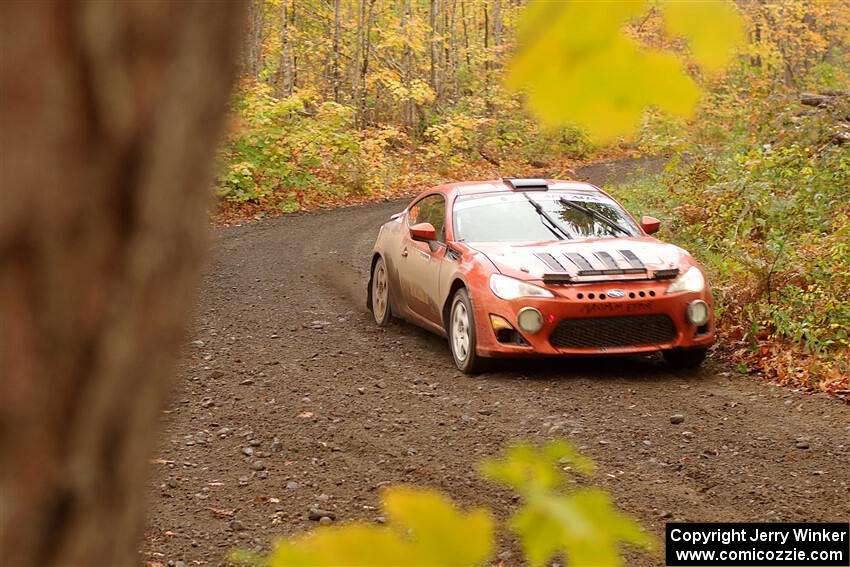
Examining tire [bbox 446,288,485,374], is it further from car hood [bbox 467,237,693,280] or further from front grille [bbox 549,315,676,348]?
front grille [bbox 549,315,676,348]

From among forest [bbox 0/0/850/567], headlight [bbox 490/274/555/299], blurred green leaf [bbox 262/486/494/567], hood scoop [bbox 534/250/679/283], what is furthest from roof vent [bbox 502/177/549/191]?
blurred green leaf [bbox 262/486/494/567]

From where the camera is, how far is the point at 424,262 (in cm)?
843

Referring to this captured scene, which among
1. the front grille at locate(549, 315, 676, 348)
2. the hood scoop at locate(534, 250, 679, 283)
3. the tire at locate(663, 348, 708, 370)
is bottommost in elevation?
the tire at locate(663, 348, 708, 370)

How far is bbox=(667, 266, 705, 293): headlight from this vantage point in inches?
287

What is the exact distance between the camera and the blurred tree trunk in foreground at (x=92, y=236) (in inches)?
22.8

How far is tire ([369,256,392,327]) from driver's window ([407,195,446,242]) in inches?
24.7

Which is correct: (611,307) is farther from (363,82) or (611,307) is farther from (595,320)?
(363,82)

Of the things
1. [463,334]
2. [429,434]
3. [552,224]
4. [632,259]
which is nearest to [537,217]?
[552,224]

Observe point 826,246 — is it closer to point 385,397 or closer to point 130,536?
point 385,397

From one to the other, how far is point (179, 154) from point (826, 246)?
9419 mm

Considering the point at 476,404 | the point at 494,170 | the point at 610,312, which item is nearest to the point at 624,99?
the point at 476,404

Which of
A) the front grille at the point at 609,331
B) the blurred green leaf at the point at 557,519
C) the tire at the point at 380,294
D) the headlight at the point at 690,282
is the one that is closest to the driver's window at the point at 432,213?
the tire at the point at 380,294

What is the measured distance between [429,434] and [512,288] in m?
1.62

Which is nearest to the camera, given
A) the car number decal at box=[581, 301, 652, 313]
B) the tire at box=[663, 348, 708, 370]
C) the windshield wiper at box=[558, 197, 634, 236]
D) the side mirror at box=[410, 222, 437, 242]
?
the car number decal at box=[581, 301, 652, 313]
